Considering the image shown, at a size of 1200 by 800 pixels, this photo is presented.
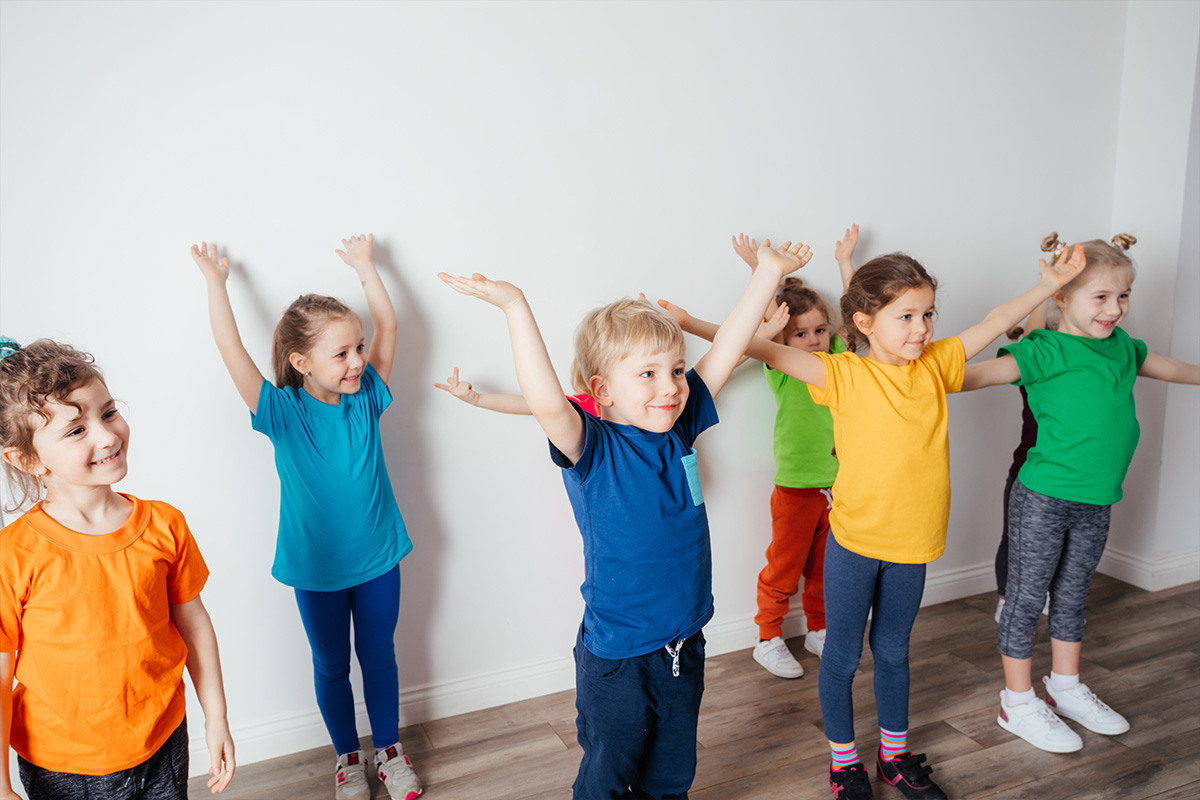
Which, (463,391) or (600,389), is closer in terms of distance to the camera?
(600,389)

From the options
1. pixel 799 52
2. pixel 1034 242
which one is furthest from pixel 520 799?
pixel 1034 242

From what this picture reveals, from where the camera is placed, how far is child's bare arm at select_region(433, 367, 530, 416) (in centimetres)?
198

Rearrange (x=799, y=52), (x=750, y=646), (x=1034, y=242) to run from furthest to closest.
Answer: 1. (x=1034, y=242)
2. (x=750, y=646)
3. (x=799, y=52)

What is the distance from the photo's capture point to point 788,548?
250 cm

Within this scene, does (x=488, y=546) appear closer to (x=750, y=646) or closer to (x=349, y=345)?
(x=349, y=345)

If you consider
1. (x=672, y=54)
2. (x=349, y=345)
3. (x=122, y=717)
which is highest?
(x=672, y=54)

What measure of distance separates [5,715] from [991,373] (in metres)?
2.08

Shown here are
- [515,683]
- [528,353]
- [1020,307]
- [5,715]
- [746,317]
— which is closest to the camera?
[5,715]

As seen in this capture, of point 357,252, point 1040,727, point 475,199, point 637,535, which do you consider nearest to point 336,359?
point 357,252

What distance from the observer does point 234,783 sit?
201 centimetres

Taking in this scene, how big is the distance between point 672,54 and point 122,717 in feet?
6.66

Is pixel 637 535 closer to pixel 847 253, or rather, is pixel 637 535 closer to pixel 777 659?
A: pixel 777 659

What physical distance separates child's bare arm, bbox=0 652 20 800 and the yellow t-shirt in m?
1.58

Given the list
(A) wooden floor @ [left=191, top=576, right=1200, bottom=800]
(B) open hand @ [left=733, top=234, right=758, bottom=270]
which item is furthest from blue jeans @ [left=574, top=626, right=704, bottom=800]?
(B) open hand @ [left=733, top=234, right=758, bottom=270]
